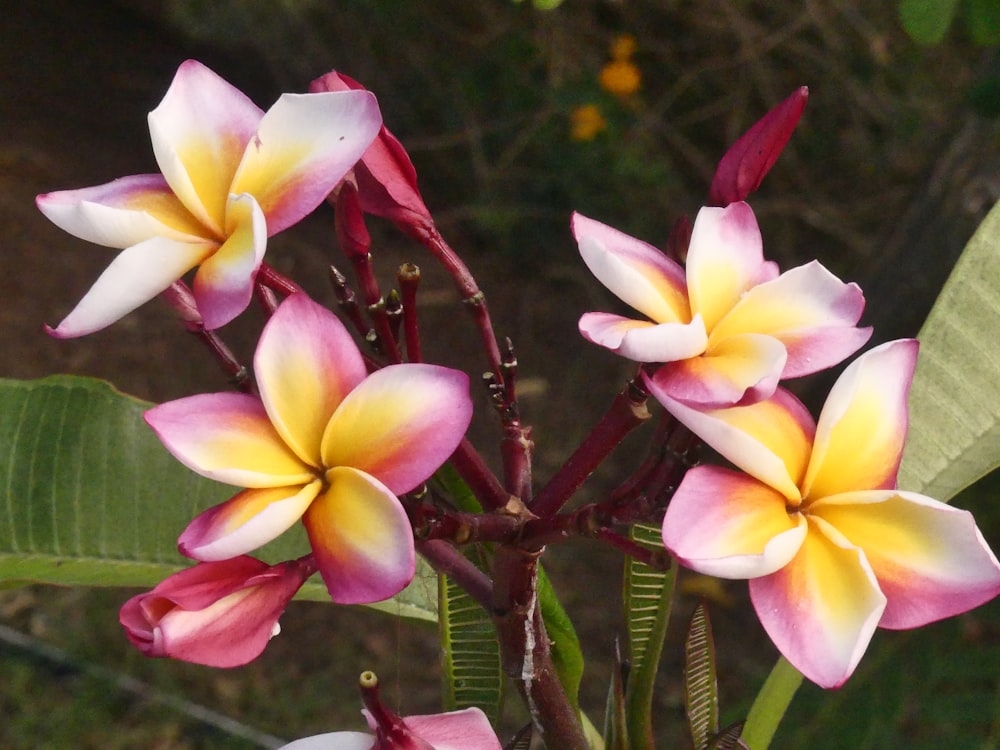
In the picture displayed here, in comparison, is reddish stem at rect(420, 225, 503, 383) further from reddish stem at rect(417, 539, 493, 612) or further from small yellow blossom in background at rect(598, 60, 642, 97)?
small yellow blossom in background at rect(598, 60, 642, 97)

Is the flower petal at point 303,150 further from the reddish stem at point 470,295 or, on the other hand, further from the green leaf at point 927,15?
the green leaf at point 927,15

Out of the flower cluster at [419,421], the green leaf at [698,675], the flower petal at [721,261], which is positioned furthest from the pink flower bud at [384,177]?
the green leaf at [698,675]

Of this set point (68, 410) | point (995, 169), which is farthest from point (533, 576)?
point (995, 169)

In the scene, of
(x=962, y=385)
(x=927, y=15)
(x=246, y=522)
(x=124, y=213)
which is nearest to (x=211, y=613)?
(x=246, y=522)

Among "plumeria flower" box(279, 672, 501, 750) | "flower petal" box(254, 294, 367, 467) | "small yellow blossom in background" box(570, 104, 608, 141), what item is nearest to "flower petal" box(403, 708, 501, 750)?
"plumeria flower" box(279, 672, 501, 750)

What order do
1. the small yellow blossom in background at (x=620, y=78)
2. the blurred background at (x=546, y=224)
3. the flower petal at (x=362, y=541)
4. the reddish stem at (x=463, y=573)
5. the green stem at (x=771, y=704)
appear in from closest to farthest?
the flower petal at (x=362, y=541) → the reddish stem at (x=463, y=573) → the green stem at (x=771, y=704) → the blurred background at (x=546, y=224) → the small yellow blossom in background at (x=620, y=78)

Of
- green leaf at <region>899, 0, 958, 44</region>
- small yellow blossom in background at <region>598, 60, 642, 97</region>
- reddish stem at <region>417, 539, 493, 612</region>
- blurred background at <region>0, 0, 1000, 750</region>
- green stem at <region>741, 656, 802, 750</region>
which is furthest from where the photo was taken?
small yellow blossom in background at <region>598, 60, 642, 97</region>
